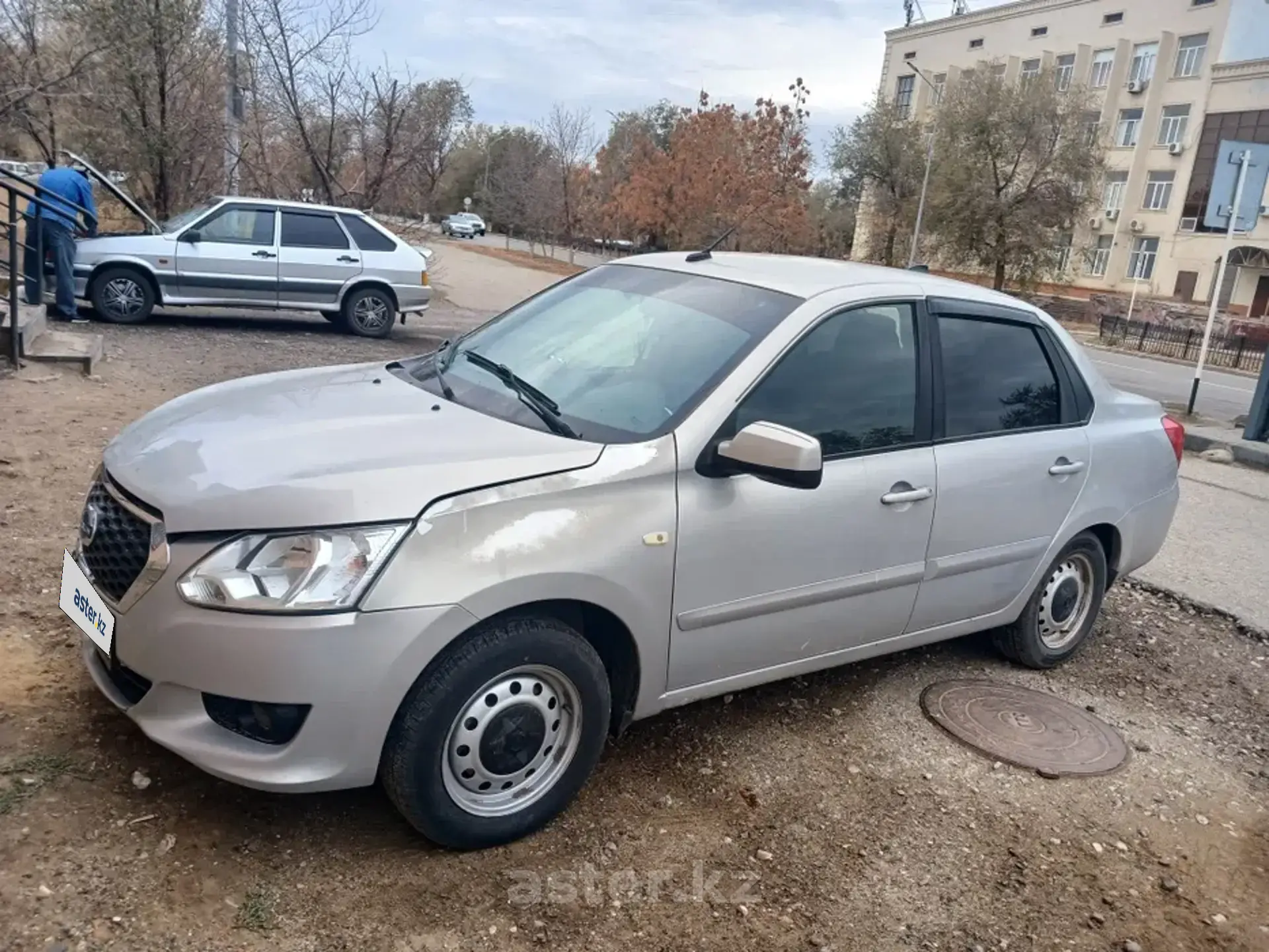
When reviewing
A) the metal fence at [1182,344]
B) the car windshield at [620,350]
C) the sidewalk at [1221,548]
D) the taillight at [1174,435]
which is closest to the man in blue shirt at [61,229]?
the car windshield at [620,350]

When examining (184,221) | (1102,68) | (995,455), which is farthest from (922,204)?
(995,455)

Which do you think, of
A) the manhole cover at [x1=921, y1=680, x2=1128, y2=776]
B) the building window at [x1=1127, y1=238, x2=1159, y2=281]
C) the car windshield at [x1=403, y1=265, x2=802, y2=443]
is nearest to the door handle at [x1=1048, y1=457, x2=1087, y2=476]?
the manhole cover at [x1=921, y1=680, x2=1128, y2=776]

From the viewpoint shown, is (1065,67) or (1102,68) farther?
(1065,67)

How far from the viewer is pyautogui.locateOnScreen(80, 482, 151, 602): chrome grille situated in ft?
9.13

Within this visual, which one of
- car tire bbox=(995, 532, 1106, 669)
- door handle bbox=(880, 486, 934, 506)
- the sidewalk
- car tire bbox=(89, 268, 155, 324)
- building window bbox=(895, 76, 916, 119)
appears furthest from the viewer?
building window bbox=(895, 76, 916, 119)

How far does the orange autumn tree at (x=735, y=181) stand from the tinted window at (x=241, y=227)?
23.0 meters

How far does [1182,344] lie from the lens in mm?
30000

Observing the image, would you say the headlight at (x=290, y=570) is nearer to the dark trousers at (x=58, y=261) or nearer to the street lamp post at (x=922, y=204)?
the dark trousers at (x=58, y=261)

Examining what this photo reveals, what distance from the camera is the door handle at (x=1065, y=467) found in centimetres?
430

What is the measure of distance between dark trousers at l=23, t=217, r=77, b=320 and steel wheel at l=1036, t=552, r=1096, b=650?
9.89 metres

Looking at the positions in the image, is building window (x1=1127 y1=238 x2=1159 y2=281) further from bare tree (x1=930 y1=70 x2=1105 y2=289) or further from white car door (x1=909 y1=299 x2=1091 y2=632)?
white car door (x1=909 y1=299 x2=1091 y2=632)

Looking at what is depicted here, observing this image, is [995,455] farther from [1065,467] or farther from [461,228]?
[461,228]

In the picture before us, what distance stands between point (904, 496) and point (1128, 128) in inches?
2171

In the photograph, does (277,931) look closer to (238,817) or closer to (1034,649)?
(238,817)
